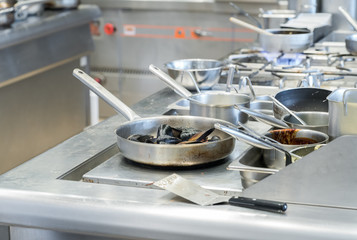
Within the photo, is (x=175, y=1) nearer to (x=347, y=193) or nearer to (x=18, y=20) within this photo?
(x=18, y=20)

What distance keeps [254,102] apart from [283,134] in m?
0.45

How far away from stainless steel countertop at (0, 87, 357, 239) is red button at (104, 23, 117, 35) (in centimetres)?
406

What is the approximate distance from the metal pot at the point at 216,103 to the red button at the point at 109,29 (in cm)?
362

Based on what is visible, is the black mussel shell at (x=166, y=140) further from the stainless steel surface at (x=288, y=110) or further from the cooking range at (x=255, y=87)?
the stainless steel surface at (x=288, y=110)

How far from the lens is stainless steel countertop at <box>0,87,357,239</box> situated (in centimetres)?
121

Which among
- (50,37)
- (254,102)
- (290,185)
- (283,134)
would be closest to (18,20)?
(50,37)

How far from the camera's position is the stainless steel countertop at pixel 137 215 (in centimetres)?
121

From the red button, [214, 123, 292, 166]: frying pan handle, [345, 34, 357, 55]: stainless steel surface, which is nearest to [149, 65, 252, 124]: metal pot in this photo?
[214, 123, 292, 166]: frying pan handle

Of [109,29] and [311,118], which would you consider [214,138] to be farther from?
[109,29]

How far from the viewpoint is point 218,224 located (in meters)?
1.24

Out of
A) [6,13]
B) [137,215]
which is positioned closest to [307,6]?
[6,13]

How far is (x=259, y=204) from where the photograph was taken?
1264mm

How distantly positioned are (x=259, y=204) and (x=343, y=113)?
1.43 ft

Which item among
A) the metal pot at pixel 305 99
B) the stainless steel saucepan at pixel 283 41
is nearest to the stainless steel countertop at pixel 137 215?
the metal pot at pixel 305 99
